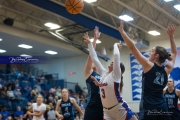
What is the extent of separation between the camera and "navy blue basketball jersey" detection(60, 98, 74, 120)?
7.20 metres

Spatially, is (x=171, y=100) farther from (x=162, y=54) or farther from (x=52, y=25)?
(x=52, y=25)

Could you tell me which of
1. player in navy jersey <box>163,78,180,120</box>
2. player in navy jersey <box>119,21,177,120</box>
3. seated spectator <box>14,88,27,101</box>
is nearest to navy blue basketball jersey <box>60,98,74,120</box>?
player in navy jersey <box>163,78,180,120</box>

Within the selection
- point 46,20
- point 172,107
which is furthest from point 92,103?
point 46,20

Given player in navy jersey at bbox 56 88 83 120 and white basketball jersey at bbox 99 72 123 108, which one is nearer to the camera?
white basketball jersey at bbox 99 72 123 108

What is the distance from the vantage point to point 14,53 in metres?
20.5

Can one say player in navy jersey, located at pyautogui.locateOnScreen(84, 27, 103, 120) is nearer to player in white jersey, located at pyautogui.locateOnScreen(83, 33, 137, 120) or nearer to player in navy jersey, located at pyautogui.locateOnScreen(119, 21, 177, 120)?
player in white jersey, located at pyautogui.locateOnScreen(83, 33, 137, 120)

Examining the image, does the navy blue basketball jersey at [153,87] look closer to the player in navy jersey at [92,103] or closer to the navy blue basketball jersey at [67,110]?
the player in navy jersey at [92,103]

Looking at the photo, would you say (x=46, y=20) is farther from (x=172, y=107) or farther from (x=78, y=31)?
(x=172, y=107)

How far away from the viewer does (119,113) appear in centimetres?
414

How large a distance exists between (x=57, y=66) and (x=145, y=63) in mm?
20289

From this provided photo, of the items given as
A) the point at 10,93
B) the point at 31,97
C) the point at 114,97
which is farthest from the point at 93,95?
the point at 31,97

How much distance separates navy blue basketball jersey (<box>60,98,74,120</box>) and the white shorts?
3151 millimetres

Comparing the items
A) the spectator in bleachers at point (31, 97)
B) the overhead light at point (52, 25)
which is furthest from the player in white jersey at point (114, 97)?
the spectator in bleachers at point (31, 97)

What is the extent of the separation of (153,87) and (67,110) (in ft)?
13.6
